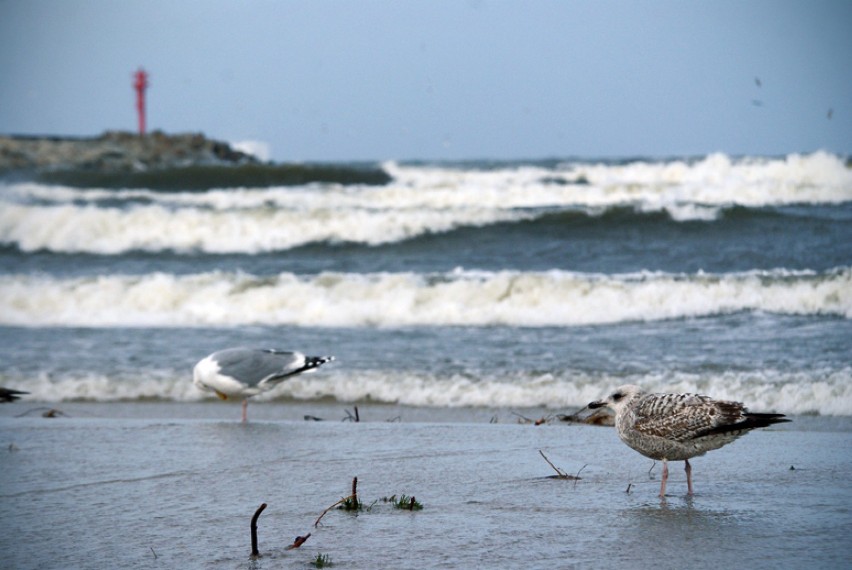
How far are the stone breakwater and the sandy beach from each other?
97.6 ft

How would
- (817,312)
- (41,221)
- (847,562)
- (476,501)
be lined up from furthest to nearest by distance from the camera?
(41,221), (817,312), (476,501), (847,562)

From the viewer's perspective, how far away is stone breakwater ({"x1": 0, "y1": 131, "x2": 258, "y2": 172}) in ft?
118

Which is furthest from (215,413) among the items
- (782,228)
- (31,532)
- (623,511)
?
(782,228)

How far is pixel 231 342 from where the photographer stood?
9266mm

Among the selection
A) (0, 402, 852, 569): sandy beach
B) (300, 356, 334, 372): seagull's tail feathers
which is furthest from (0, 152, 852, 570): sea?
(300, 356, 334, 372): seagull's tail feathers

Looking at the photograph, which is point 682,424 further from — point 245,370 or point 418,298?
point 418,298

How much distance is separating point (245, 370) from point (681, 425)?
3218 millimetres

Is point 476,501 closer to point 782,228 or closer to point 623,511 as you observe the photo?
point 623,511

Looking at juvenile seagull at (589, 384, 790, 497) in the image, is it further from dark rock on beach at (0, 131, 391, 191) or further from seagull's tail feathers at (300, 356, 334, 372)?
dark rock on beach at (0, 131, 391, 191)

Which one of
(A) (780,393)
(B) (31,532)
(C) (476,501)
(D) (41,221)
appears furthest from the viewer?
(D) (41,221)

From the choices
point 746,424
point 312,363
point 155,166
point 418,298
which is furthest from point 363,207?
point 746,424

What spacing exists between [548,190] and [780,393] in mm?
16218

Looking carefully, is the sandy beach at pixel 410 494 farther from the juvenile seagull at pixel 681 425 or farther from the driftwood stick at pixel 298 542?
the juvenile seagull at pixel 681 425

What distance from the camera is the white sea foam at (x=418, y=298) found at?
33.2 feet
